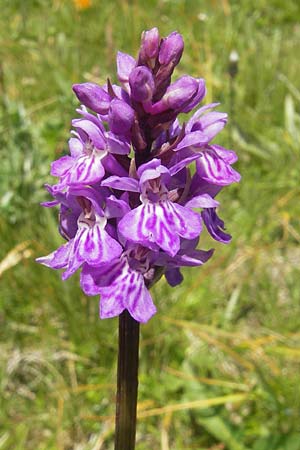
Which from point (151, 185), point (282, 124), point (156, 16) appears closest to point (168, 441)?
point (151, 185)

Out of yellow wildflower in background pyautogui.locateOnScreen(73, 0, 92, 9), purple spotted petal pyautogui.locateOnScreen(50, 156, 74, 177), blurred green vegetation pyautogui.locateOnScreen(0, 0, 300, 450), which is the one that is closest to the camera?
purple spotted petal pyautogui.locateOnScreen(50, 156, 74, 177)

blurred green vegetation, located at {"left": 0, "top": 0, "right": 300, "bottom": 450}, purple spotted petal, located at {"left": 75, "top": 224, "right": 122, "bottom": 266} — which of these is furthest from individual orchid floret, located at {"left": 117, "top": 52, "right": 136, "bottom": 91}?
blurred green vegetation, located at {"left": 0, "top": 0, "right": 300, "bottom": 450}

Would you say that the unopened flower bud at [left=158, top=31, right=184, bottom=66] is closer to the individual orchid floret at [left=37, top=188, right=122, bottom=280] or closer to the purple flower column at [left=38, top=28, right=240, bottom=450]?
the purple flower column at [left=38, top=28, right=240, bottom=450]

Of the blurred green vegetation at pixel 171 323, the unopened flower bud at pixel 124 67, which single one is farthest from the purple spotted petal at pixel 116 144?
the blurred green vegetation at pixel 171 323

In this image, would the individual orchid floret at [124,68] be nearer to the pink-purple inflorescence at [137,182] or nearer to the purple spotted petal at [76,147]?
the pink-purple inflorescence at [137,182]

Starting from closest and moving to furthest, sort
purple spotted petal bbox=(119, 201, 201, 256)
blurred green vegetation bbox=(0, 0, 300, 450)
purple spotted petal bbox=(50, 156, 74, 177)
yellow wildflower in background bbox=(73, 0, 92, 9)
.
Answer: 1. purple spotted petal bbox=(119, 201, 201, 256)
2. purple spotted petal bbox=(50, 156, 74, 177)
3. blurred green vegetation bbox=(0, 0, 300, 450)
4. yellow wildflower in background bbox=(73, 0, 92, 9)

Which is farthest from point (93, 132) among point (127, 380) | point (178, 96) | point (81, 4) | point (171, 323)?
point (81, 4)
